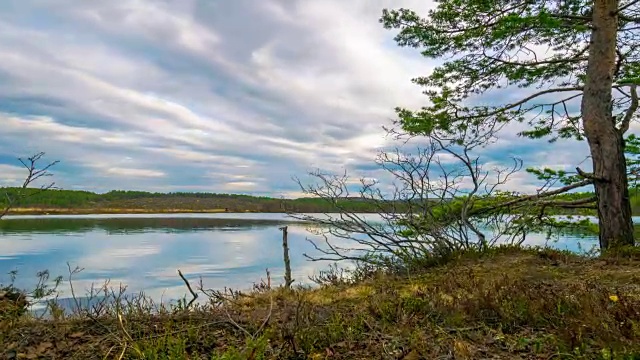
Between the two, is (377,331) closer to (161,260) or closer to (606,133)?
(606,133)

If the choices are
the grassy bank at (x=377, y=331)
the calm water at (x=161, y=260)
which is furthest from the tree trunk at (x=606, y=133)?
the grassy bank at (x=377, y=331)

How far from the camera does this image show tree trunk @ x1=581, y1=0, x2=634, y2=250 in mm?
9469

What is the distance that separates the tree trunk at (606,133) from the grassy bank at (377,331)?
498 centimetres

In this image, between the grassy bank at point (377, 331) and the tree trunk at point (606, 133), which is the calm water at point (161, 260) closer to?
the tree trunk at point (606, 133)

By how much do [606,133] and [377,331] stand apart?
26.6ft

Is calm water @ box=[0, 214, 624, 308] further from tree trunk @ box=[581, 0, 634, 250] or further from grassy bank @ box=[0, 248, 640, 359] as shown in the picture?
grassy bank @ box=[0, 248, 640, 359]

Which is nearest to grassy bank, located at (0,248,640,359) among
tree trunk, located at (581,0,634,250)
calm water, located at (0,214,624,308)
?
tree trunk, located at (581,0,634,250)

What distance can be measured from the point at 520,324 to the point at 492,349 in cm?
74

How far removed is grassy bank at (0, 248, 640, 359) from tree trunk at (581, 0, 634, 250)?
4977mm

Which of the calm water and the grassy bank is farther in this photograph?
the calm water

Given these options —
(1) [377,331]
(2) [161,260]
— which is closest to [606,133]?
(1) [377,331]

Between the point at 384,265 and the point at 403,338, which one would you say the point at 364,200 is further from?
the point at 403,338

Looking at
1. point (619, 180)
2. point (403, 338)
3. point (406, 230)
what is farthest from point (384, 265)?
point (403, 338)

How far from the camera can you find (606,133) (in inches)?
377
